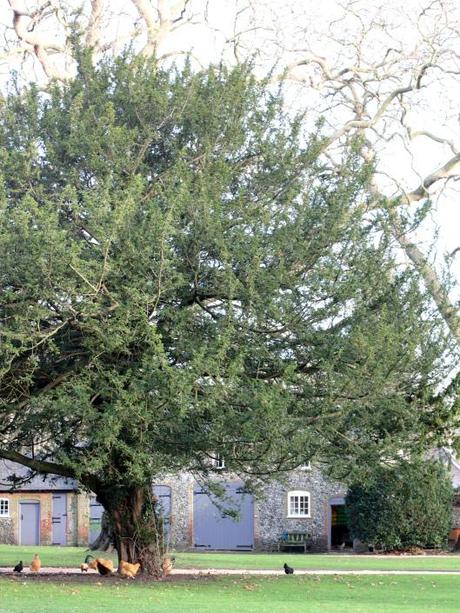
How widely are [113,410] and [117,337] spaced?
1393mm

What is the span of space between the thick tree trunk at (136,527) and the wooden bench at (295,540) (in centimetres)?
2218

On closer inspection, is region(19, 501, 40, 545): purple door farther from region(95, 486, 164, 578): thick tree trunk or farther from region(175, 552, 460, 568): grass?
region(95, 486, 164, 578): thick tree trunk

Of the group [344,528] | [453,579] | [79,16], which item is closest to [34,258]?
[79,16]

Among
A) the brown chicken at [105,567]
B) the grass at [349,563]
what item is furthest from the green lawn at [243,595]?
the grass at [349,563]

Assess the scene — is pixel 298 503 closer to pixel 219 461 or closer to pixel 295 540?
pixel 295 540

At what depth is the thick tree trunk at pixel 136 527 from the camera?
23.2m

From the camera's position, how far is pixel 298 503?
4600 centimetres

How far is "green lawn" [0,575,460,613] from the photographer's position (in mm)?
16562

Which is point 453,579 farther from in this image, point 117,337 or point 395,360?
point 117,337

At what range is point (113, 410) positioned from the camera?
61.5ft

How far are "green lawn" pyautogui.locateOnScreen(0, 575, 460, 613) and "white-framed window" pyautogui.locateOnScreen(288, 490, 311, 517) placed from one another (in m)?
20.9

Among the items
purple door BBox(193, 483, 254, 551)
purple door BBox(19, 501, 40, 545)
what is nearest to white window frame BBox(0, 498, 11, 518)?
purple door BBox(19, 501, 40, 545)

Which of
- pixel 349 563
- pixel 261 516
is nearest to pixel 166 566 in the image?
pixel 349 563

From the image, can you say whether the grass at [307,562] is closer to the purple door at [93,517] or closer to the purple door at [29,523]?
the purple door at [93,517]
